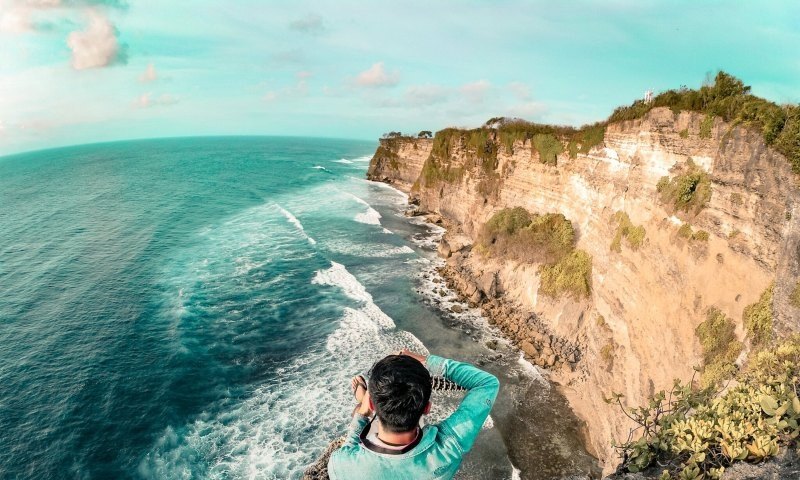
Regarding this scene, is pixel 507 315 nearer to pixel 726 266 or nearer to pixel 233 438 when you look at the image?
pixel 726 266

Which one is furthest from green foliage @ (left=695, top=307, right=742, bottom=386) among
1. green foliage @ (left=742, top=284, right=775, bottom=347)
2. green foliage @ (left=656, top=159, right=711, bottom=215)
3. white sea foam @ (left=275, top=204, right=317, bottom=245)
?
white sea foam @ (left=275, top=204, right=317, bottom=245)

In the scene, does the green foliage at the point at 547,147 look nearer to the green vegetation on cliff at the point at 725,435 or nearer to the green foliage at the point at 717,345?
the green foliage at the point at 717,345

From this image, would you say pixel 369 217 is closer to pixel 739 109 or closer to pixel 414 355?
pixel 739 109

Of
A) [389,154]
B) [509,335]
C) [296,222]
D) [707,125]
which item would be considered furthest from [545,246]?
[389,154]

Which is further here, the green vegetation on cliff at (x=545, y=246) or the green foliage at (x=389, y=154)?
the green foliage at (x=389, y=154)

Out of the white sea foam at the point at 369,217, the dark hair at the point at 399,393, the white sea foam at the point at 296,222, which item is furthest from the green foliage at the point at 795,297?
the white sea foam at the point at 369,217
